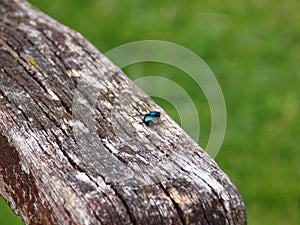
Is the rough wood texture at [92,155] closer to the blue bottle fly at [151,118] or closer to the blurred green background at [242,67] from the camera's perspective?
the blue bottle fly at [151,118]

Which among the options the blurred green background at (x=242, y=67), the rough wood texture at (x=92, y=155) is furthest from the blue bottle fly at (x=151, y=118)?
the blurred green background at (x=242, y=67)

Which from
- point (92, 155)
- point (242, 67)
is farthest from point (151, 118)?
point (242, 67)

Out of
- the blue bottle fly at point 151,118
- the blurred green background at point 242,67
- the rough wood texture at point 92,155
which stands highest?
the blurred green background at point 242,67

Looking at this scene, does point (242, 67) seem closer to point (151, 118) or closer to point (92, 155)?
point (151, 118)

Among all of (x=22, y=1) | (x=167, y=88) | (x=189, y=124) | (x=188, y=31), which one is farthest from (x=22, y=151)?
(x=188, y=31)

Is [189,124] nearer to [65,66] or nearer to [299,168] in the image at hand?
[65,66]
